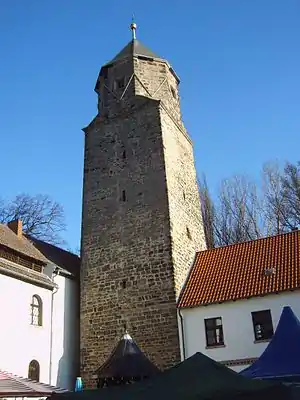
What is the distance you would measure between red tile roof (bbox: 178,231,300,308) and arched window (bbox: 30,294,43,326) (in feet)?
17.0

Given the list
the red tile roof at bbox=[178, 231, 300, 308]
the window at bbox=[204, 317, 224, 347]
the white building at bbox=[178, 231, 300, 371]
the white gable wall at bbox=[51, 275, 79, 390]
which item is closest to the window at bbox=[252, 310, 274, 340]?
the white building at bbox=[178, 231, 300, 371]

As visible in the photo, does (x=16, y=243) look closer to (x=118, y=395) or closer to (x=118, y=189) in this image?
(x=118, y=189)

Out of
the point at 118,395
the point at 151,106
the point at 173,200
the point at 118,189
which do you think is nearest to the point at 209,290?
the point at 173,200

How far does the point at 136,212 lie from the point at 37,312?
552 centimetres

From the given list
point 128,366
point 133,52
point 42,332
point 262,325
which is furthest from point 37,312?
point 133,52

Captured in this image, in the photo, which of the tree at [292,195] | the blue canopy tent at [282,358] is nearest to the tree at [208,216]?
the tree at [292,195]

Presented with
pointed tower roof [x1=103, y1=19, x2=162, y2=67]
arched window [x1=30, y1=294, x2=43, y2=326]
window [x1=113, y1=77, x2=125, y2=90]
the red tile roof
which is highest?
pointed tower roof [x1=103, y1=19, x2=162, y2=67]

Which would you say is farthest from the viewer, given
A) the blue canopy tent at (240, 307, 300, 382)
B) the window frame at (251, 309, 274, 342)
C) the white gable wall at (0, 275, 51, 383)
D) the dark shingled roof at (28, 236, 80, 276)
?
the dark shingled roof at (28, 236, 80, 276)

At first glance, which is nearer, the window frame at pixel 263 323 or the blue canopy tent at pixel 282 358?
the blue canopy tent at pixel 282 358

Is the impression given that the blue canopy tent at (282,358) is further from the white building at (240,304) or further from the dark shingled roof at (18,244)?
the dark shingled roof at (18,244)

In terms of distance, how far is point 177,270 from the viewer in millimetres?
16891

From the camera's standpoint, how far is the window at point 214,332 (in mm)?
15219

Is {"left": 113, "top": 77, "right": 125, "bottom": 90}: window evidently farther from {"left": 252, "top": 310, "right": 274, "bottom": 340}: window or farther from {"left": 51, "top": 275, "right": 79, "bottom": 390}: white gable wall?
{"left": 252, "top": 310, "right": 274, "bottom": 340}: window

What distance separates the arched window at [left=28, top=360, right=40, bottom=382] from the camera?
15203 millimetres
